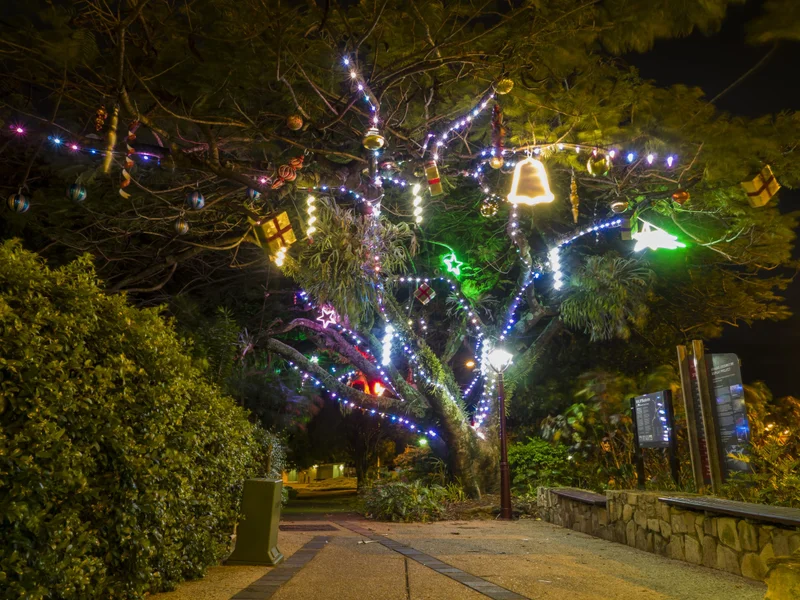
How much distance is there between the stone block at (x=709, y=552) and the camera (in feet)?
20.6

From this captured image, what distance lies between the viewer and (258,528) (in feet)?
20.6

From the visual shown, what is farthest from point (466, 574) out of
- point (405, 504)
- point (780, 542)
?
A: point (405, 504)

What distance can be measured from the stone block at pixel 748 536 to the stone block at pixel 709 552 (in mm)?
446

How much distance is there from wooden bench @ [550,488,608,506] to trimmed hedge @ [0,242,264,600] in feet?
19.5

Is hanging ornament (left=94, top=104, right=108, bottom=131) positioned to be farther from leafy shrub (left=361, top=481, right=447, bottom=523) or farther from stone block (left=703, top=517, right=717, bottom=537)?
leafy shrub (left=361, top=481, right=447, bottom=523)

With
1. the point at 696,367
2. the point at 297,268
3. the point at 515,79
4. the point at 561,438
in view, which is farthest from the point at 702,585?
the point at 561,438

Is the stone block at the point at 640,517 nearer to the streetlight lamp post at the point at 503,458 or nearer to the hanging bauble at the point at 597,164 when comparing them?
the streetlight lamp post at the point at 503,458

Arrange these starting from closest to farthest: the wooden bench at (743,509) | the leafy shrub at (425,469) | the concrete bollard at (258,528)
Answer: the wooden bench at (743,509)
the concrete bollard at (258,528)
the leafy shrub at (425,469)

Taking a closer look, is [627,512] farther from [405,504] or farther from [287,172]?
[287,172]

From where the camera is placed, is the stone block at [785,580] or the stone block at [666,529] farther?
the stone block at [666,529]

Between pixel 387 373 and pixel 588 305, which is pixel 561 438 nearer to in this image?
pixel 588 305

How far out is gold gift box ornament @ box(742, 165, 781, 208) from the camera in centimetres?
827

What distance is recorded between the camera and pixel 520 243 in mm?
14102

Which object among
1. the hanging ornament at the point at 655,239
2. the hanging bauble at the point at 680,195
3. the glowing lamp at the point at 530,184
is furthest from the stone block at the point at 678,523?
the hanging ornament at the point at 655,239
